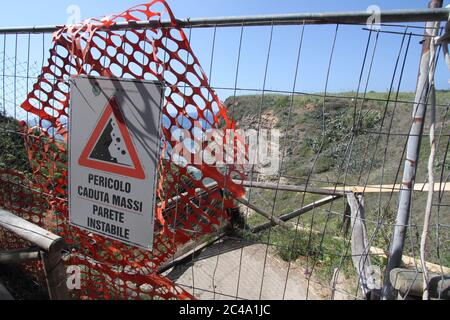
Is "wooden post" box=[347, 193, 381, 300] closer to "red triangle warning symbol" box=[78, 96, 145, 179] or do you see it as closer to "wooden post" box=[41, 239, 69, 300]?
"red triangle warning symbol" box=[78, 96, 145, 179]

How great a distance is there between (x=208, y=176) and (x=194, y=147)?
222 millimetres

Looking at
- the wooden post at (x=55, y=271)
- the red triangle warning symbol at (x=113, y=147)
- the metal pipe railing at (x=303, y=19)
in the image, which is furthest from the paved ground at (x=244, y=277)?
the metal pipe railing at (x=303, y=19)

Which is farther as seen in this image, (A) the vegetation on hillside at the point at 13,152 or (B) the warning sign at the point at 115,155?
(A) the vegetation on hillside at the point at 13,152

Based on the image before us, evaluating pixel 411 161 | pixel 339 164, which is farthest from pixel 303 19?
pixel 339 164

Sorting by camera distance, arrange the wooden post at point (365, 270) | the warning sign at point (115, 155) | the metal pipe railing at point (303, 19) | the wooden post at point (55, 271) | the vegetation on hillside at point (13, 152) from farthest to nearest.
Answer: the vegetation on hillside at point (13, 152), the wooden post at point (365, 270), the wooden post at point (55, 271), the warning sign at point (115, 155), the metal pipe railing at point (303, 19)

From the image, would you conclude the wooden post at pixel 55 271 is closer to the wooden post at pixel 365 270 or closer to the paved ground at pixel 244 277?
A: the wooden post at pixel 365 270

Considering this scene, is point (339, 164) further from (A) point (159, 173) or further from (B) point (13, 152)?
(B) point (13, 152)

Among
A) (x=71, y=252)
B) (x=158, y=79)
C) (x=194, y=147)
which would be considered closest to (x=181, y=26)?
(x=158, y=79)

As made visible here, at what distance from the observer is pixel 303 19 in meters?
1.86

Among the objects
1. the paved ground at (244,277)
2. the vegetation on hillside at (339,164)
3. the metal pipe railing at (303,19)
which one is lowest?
the paved ground at (244,277)

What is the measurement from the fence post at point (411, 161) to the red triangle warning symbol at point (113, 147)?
1691mm

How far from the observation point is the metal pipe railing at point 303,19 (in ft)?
5.39

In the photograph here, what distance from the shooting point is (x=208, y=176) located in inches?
90.4

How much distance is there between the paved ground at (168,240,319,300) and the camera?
4.45 m
